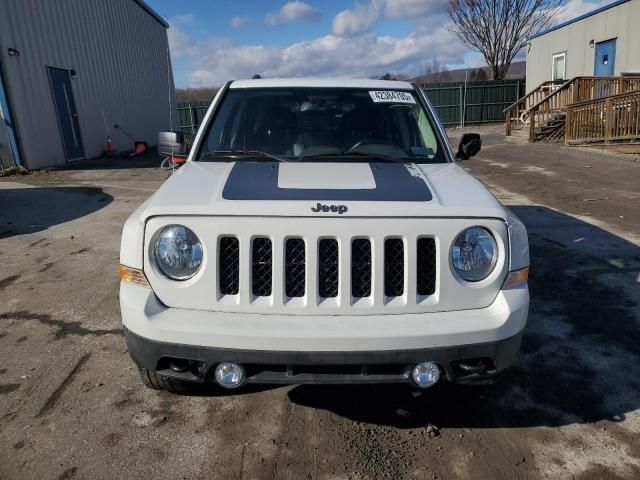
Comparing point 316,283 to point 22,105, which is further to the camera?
point 22,105

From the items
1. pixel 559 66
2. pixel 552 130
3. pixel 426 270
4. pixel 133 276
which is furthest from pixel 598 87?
pixel 133 276

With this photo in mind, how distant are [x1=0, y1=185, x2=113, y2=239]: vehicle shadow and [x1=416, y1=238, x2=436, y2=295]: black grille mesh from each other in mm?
6050

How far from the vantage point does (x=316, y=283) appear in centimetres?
222

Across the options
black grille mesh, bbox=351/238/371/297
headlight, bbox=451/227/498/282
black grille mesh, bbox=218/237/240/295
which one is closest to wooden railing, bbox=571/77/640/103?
headlight, bbox=451/227/498/282

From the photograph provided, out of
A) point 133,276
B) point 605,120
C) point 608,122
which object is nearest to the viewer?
point 133,276

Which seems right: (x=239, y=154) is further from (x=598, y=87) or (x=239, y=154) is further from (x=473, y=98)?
(x=473, y=98)

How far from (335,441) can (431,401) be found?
2.11 ft

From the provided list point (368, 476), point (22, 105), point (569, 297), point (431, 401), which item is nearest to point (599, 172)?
point (569, 297)

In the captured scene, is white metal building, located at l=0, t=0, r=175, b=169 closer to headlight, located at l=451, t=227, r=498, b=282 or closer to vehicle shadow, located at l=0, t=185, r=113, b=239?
vehicle shadow, located at l=0, t=185, r=113, b=239

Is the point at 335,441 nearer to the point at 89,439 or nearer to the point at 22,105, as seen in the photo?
the point at 89,439

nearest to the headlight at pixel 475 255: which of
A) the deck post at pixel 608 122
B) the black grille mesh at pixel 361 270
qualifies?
the black grille mesh at pixel 361 270

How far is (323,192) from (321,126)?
1325 millimetres

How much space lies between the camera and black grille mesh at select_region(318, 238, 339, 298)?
2264 mm

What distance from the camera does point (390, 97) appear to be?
12.4ft
